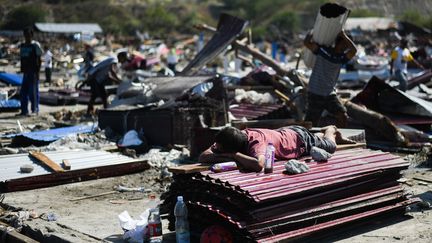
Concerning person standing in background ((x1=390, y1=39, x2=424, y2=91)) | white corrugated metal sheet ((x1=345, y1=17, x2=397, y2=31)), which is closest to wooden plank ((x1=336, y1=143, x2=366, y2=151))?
person standing in background ((x1=390, y1=39, x2=424, y2=91))

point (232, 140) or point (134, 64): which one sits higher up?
point (232, 140)

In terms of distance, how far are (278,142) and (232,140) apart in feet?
1.82

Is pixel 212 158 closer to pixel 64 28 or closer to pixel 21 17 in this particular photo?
pixel 64 28

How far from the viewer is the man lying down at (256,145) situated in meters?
5.92

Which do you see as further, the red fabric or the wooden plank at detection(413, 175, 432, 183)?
the red fabric

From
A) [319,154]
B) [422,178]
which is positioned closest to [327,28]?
[422,178]

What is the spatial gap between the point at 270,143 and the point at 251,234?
4.15ft

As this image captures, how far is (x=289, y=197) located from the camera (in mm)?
5523

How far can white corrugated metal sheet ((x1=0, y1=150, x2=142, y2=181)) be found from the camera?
822 centimetres

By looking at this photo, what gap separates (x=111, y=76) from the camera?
14148mm

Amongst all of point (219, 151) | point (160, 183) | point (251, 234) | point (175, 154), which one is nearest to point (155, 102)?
point (175, 154)

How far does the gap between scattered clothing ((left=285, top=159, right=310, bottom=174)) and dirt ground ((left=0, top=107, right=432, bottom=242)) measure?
581 mm

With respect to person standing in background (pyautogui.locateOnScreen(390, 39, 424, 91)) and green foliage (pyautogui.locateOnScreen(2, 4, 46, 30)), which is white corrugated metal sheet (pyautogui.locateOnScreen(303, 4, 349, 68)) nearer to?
person standing in background (pyautogui.locateOnScreen(390, 39, 424, 91))

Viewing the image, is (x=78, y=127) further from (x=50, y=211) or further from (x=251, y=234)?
(x=251, y=234)
